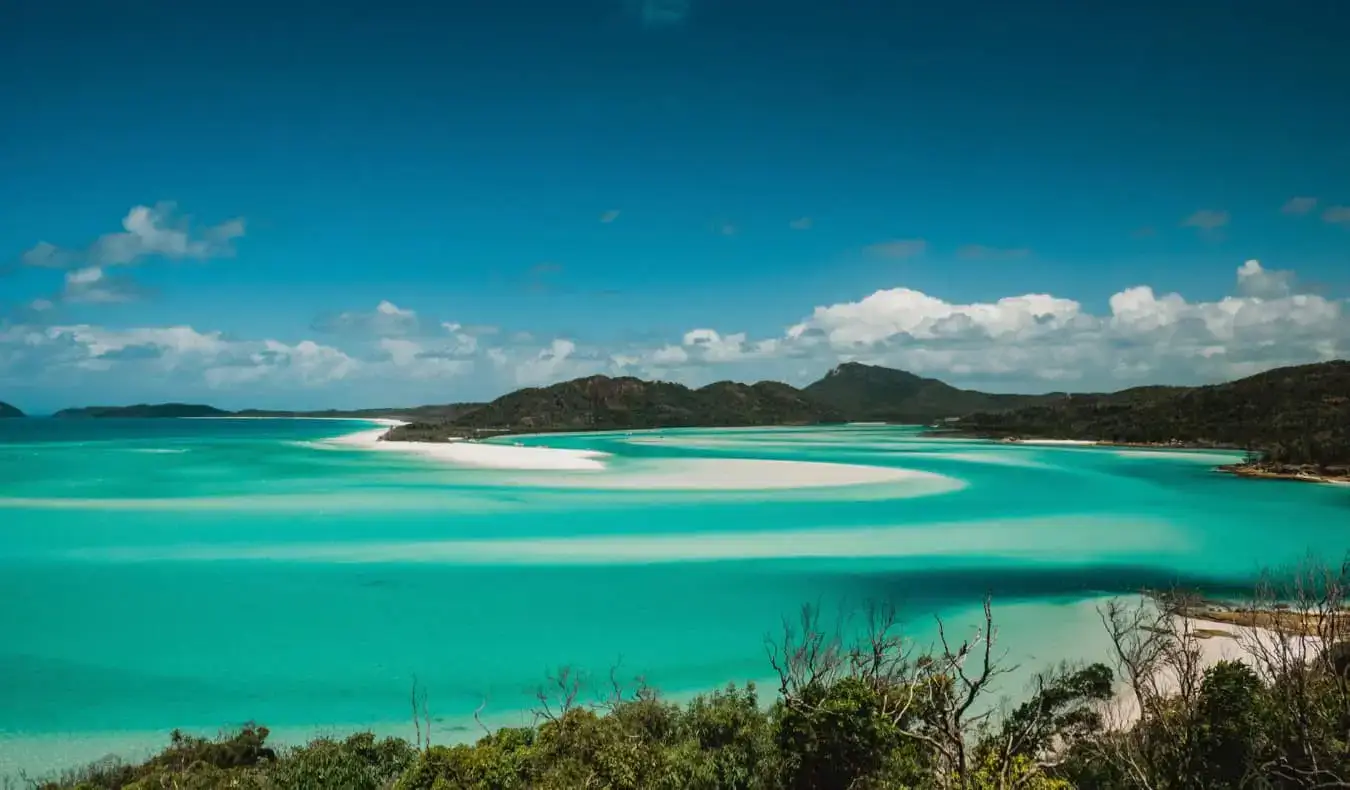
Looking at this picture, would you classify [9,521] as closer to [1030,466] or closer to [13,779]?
[13,779]

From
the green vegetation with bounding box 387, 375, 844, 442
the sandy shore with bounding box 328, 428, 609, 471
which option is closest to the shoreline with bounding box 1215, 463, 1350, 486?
the sandy shore with bounding box 328, 428, 609, 471

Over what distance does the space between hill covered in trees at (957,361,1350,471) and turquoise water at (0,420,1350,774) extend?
11.4 m

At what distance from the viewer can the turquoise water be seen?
→ 15250mm

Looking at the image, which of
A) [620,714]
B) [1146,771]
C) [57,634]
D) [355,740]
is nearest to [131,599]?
[57,634]

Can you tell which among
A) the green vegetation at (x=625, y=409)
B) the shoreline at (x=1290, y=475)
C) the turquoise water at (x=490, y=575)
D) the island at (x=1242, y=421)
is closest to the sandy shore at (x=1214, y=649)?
the turquoise water at (x=490, y=575)

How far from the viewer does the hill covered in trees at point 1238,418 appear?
191 ft

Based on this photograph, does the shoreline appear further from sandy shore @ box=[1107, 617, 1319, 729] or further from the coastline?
sandy shore @ box=[1107, 617, 1319, 729]

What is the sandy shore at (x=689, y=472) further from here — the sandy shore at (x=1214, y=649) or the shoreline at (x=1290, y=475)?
the sandy shore at (x=1214, y=649)

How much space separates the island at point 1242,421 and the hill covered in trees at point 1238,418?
76 mm

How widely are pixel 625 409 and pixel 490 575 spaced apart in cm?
12191

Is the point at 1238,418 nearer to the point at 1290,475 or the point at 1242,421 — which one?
the point at 1242,421

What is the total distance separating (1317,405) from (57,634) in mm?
90033

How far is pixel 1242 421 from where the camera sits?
8012 centimetres

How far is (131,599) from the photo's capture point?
21641mm
